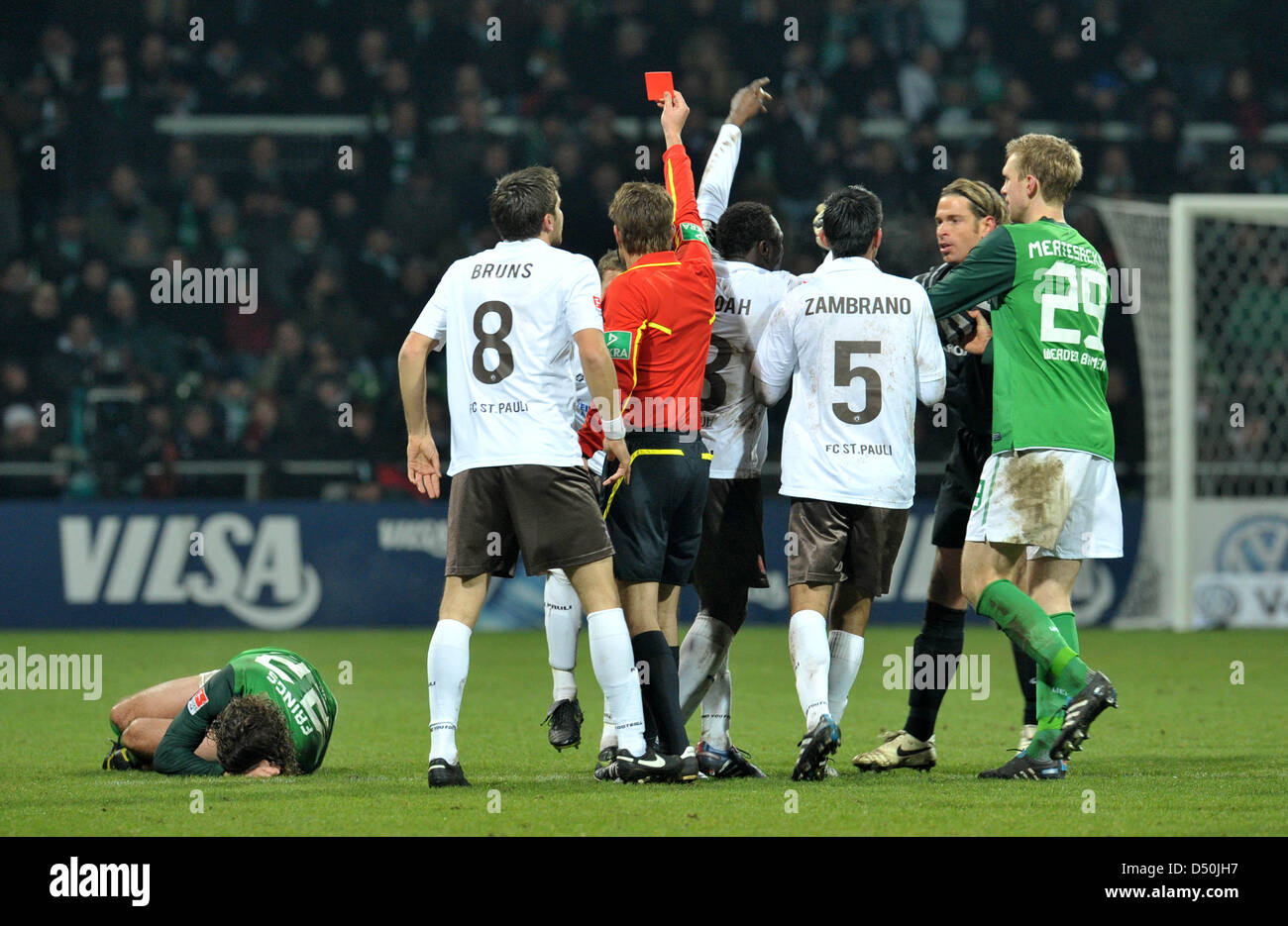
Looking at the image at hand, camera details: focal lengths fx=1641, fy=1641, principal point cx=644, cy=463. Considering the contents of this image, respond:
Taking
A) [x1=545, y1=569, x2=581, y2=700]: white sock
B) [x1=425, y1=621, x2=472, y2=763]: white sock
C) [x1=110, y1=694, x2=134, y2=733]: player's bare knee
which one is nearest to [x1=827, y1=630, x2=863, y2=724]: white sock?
[x1=545, y1=569, x2=581, y2=700]: white sock

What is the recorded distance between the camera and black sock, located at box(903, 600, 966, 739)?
6.36 metres

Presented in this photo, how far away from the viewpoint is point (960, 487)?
6.55 m

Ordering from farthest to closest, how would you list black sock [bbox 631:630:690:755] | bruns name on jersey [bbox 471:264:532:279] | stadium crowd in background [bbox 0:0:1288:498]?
stadium crowd in background [bbox 0:0:1288:498]
black sock [bbox 631:630:690:755]
bruns name on jersey [bbox 471:264:532:279]

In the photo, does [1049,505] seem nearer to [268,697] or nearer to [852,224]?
[852,224]

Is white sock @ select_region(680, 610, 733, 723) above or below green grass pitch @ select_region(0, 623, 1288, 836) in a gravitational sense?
above

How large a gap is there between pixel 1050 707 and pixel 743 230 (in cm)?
216

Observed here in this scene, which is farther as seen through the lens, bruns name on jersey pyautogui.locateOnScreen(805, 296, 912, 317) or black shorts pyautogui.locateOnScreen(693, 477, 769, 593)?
black shorts pyautogui.locateOnScreen(693, 477, 769, 593)

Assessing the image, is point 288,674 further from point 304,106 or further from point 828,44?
point 828,44

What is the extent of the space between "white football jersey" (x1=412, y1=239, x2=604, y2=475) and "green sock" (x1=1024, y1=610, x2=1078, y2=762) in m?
1.89

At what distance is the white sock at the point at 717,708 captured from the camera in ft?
20.5

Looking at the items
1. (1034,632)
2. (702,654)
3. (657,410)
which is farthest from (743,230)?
(1034,632)

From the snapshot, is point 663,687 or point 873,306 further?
point 873,306

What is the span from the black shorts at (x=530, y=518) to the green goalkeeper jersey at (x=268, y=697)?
2.59 ft

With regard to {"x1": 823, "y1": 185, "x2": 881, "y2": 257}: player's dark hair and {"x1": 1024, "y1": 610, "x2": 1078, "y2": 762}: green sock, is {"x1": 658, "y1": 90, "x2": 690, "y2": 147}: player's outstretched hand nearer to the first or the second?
{"x1": 823, "y1": 185, "x2": 881, "y2": 257}: player's dark hair
